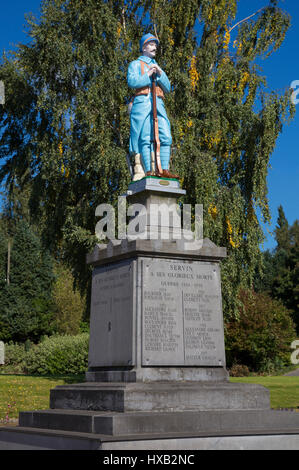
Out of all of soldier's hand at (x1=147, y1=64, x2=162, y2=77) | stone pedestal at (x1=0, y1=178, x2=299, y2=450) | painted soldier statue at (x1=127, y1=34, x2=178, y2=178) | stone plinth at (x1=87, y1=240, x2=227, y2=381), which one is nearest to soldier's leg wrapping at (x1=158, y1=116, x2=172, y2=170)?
painted soldier statue at (x1=127, y1=34, x2=178, y2=178)

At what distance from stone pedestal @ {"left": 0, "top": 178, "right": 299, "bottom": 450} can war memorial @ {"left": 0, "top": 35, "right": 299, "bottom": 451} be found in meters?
0.02

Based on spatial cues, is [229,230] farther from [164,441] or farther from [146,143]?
[164,441]

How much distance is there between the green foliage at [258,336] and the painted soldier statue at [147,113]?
21.5 metres

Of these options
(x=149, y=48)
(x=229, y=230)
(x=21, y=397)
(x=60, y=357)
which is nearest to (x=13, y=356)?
(x=60, y=357)

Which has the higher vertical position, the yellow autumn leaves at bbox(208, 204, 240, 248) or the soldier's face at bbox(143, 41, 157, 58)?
the soldier's face at bbox(143, 41, 157, 58)

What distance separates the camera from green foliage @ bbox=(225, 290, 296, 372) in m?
33.0

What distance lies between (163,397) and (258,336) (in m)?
25.1

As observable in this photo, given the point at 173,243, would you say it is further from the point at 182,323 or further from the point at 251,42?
the point at 251,42

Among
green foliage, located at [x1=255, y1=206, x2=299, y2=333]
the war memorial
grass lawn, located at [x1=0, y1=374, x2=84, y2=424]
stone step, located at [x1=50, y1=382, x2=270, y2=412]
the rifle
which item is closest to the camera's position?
the war memorial

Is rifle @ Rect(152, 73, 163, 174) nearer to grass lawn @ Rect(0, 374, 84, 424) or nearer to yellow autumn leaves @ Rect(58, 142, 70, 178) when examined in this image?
grass lawn @ Rect(0, 374, 84, 424)

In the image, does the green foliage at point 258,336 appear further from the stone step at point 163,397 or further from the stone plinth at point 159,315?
the stone step at point 163,397

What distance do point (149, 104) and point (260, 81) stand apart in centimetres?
1314

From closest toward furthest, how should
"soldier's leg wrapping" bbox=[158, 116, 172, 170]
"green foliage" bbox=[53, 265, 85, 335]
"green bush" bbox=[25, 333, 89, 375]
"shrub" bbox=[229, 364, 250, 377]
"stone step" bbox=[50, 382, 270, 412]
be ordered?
"stone step" bbox=[50, 382, 270, 412]
"soldier's leg wrapping" bbox=[158, 116, 172, 170]
"green bush" bbox=[25, 333, 89, 375]
"shrub" bbox=[229, 364, 250, 377]
"green foliage" bbox=[53, 265, 85, 335]
